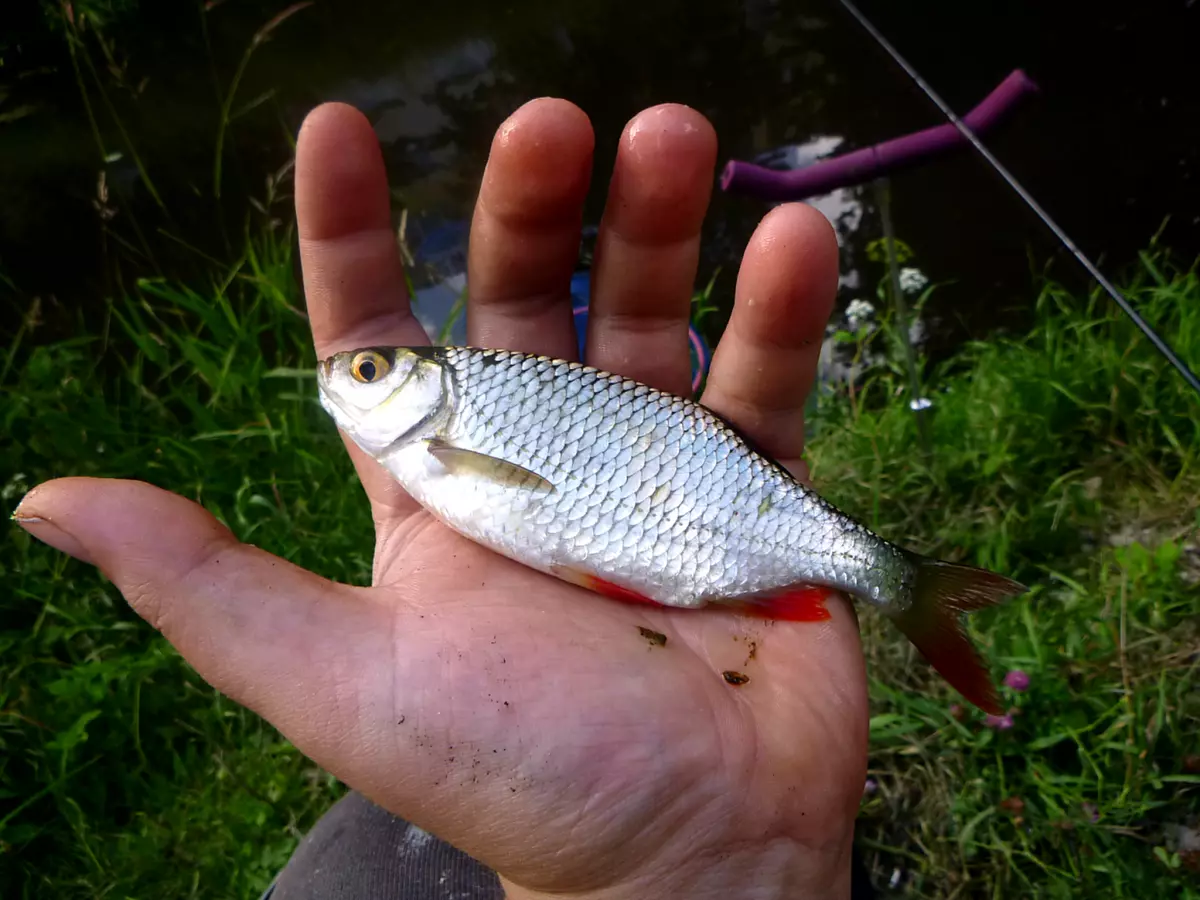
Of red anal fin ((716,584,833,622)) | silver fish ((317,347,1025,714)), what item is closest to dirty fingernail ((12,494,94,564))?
silver fish ((317,347,1025,714))

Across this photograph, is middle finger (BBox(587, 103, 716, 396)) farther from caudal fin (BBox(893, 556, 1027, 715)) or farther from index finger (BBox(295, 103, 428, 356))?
caudal fin (BBox(893, 556, 1027, 715))

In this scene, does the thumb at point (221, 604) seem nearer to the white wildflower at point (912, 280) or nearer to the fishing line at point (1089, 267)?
the fishing line at point (1089, 267)

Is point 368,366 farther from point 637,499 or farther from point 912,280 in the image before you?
point 912,280

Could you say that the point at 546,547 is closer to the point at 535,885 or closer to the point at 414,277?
the point at 535,885

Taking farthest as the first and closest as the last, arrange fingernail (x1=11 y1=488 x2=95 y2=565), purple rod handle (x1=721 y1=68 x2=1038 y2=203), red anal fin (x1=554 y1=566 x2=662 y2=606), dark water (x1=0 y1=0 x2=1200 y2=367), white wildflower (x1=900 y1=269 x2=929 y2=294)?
dark water (x1=0 y1=0 x2=1200 y2=367) → white wildflower (x1=900 y1=269 x2=929 y2=294) → purple rod handle (x1=721 y1=68 x2=1038 y2=203) → red anal fin (x1=554 y1=566 x2=662 y2=606) → fingernail (x1=11 y1=488 x2=95 y2=565)

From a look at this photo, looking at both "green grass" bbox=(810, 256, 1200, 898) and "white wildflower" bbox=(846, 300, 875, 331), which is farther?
"white wildflower" bbox=(846, 300, 875, 331)

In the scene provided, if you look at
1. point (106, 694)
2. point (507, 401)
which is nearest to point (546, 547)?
point (507, 401)

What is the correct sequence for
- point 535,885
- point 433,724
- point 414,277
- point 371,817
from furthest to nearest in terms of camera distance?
point 414,277 → point 371,817 → point 535,885 → point 433,724
